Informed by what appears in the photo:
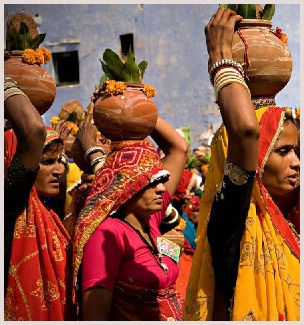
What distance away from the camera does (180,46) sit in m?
15.3

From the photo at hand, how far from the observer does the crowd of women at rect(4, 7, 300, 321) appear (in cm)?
313

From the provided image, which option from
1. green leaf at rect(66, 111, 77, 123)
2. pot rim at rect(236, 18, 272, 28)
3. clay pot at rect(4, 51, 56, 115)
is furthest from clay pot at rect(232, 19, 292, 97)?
green leaf at rect(66, 111, 77, 123)

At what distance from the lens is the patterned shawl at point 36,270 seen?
4117 mm

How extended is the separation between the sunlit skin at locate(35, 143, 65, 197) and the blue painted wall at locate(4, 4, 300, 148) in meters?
9.84

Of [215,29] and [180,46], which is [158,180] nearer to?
[215,29]

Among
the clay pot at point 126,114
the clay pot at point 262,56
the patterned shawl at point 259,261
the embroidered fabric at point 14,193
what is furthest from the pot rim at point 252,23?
the embroidered fabric at point 14,193

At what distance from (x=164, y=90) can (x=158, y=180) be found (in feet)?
37.7

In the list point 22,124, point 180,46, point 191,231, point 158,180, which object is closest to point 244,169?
point 22,124

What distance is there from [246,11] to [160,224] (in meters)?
2.11

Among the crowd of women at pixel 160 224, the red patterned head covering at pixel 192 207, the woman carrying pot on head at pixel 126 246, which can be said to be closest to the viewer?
the crowd of women at pixel 160 224

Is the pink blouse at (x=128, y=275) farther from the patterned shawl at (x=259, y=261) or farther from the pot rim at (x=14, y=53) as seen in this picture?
the pot rim at (x=14, y=53)

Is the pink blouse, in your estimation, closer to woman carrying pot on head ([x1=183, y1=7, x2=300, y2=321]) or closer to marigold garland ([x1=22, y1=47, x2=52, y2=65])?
woman carrying pot on head ([x1=183, y1=7, x2=300, y2=321])

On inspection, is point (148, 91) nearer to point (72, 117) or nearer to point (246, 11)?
point (246, 11)

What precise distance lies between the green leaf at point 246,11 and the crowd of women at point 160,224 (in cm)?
33
